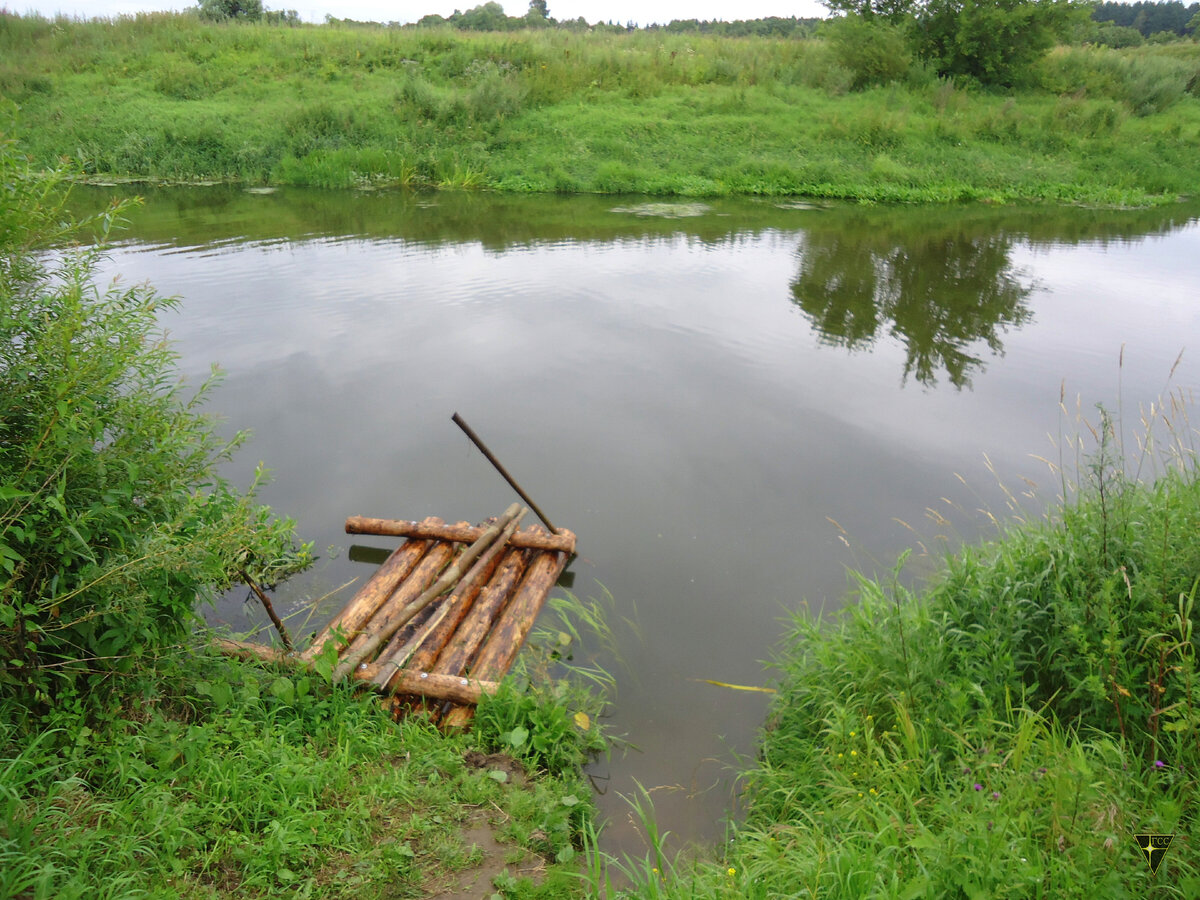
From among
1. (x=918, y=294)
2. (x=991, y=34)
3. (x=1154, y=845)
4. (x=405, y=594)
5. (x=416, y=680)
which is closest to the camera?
(x=1154, y=845)

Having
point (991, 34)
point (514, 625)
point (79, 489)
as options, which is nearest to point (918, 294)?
point (514, 625)

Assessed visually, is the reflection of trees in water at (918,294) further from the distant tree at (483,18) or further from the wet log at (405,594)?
the distant tree at (483,18)

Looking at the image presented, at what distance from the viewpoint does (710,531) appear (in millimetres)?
5500

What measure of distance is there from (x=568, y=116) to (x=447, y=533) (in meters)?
17.4

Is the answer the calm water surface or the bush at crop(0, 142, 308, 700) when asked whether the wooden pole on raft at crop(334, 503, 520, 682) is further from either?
the bush at crop(0, 142, 308, 700)

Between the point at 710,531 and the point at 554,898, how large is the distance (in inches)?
121

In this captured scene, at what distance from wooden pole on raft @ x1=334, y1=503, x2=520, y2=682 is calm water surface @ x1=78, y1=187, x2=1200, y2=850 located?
2.12 ft

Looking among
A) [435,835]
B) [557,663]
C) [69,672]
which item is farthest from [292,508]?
[435,835]

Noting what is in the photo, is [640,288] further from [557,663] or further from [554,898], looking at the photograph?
[554,898]

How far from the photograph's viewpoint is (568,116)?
782 inches

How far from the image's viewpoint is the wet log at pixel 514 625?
13.1ft

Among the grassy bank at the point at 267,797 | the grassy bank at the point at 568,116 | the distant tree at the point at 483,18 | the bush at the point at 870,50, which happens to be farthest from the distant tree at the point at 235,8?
the grassy bank at the point at 267,797

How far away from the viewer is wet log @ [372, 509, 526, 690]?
155 inches

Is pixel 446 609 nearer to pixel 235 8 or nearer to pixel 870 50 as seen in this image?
pixel 870 50
